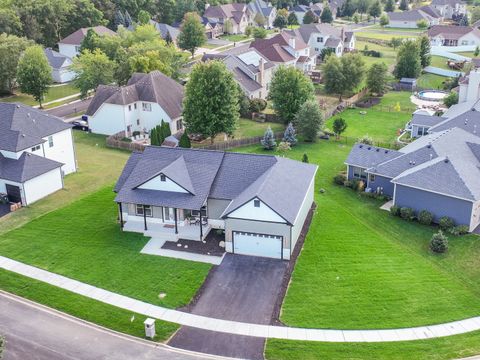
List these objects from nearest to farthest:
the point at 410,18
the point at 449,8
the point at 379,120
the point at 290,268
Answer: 1. the point at 290,268
2. the point at 379,120
3. the point at 410,18
4. the point at 449,8

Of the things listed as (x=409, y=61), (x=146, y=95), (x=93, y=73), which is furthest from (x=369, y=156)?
(x=409, y=61)

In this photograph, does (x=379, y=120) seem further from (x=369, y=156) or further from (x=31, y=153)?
(x=31, y=153)

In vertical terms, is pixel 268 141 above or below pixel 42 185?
above

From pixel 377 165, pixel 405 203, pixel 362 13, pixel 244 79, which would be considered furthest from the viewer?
pixel 362 13

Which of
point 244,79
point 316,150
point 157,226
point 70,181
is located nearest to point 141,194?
point 157,226

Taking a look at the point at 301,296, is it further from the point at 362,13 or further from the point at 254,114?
the point at 362,13

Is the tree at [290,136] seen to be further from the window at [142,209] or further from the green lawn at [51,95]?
the green lawn at [51,95]

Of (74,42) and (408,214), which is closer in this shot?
(408,214)
